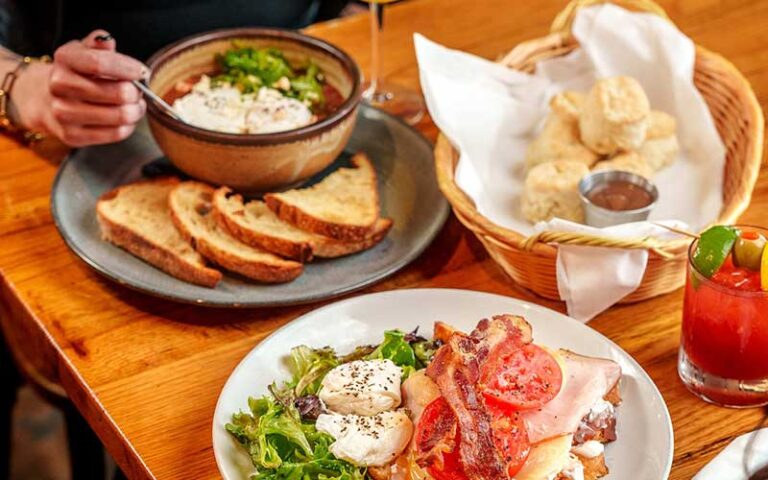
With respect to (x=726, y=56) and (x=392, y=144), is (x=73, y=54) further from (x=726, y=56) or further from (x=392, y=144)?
(x=726, y=56)

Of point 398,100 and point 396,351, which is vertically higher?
point 396,351

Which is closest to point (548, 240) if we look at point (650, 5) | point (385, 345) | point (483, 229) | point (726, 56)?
point (483, 229)

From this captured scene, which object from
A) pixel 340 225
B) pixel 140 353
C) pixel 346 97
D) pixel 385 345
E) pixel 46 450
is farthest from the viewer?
pixel 46 450

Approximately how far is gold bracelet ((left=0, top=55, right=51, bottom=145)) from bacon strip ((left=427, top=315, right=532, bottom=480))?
138 cm

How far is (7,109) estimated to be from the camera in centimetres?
243

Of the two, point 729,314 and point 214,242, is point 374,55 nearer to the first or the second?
point 214,242

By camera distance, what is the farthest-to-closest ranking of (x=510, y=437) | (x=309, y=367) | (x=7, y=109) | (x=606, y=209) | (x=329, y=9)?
(x=329, y=9) → (x=7, y=109) → (x=606, y=209) → (x=309, y=367) → (x=510, y=437)

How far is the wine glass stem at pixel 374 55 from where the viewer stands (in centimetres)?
259

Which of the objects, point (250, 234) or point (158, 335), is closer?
point (158, 335)

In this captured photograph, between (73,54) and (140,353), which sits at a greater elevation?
(73,54)

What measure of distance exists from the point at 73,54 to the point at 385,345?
97 cm

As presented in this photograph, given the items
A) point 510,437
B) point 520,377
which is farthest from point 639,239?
point 510,437

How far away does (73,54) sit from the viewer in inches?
84.7

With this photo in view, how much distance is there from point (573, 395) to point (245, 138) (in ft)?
3.01
